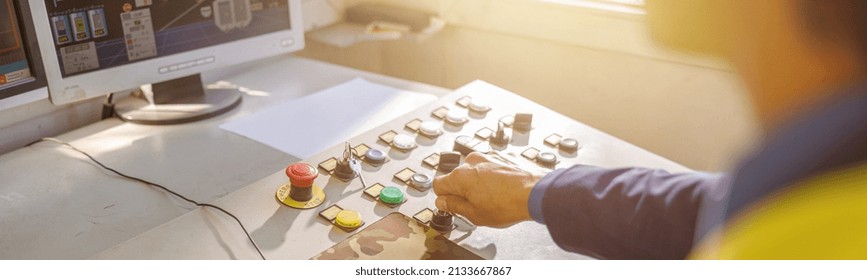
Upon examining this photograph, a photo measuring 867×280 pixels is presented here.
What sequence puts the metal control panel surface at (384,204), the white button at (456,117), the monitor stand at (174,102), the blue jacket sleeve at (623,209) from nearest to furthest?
the blue jacket sleeve at (623,209) < the metal control panel surface at (384,204) < the white button at (456,117) < the monitor stand at (174,102)

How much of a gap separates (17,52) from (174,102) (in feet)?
1.03

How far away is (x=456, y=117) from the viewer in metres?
1.20

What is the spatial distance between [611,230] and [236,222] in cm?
46

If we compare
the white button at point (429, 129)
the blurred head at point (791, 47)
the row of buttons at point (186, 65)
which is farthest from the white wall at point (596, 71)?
the blurred head at point (791, 47)

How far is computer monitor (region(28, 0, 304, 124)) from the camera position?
1141 mm

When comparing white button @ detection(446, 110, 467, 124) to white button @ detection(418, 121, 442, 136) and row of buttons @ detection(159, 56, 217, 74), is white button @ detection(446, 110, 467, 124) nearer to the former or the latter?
white button @ detection(418, 121, 442, 136)

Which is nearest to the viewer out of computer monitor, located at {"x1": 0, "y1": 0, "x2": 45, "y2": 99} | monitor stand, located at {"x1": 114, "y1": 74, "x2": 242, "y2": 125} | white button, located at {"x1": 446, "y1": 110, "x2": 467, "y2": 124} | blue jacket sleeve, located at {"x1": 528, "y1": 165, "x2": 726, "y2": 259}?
blue jacket sleeve, located at {"x1": 528, "y1": 165, "x2": 726, "y2": 259}

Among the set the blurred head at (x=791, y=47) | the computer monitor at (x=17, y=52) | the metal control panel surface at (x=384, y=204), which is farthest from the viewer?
the computer monitor at (x=17, y=52)

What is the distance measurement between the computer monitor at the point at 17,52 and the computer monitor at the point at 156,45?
0.05 feet

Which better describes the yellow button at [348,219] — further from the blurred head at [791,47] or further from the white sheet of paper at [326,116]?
→ the blurred head at [791,47]

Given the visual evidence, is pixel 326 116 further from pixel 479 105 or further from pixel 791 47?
pixel 791 47

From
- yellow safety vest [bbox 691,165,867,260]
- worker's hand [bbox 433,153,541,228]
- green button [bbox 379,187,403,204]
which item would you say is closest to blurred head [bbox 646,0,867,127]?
yellow safety vest [bbox 691,165,867,260]

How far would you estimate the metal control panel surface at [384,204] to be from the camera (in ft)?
2.88
